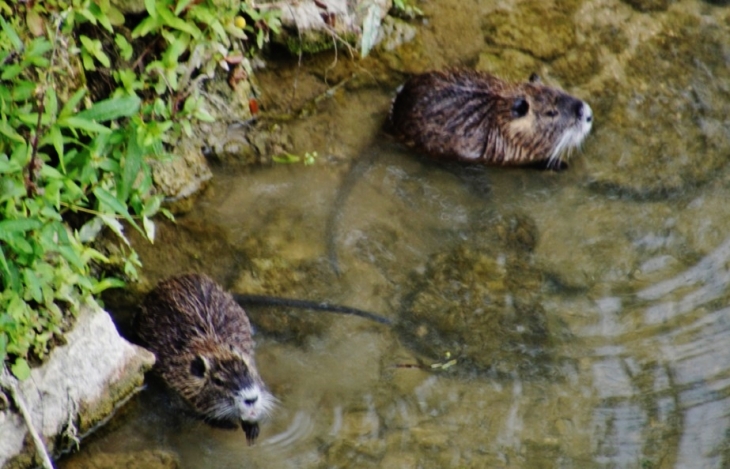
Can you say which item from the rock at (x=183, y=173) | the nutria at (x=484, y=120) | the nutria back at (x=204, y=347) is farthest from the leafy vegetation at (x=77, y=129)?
the nutria at (x=484, y=120)

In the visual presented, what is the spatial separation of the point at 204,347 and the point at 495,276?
5.57 ft

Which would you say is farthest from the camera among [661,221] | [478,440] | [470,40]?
[470,40]

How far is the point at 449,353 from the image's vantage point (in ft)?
17.0

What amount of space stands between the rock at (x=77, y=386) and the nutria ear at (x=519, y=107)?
2.82 meters

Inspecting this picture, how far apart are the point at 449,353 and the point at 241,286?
123cm

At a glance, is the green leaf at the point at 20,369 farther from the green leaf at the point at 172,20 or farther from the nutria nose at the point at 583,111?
the nutria nose at the point at 583,111

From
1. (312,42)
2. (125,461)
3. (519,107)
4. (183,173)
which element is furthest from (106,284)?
(519,107)

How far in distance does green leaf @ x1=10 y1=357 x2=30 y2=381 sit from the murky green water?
0.61 m

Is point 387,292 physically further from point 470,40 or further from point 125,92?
point 470,40

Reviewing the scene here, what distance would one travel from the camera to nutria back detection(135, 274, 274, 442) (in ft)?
16.0

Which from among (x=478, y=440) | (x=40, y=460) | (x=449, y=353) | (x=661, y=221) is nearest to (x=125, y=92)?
(x=40, y=460)

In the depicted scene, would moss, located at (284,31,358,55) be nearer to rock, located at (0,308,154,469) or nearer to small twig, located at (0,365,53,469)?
rock, located at (0,308,154,469)

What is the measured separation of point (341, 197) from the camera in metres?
5.90

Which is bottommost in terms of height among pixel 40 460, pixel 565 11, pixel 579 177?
pixel 40 460
